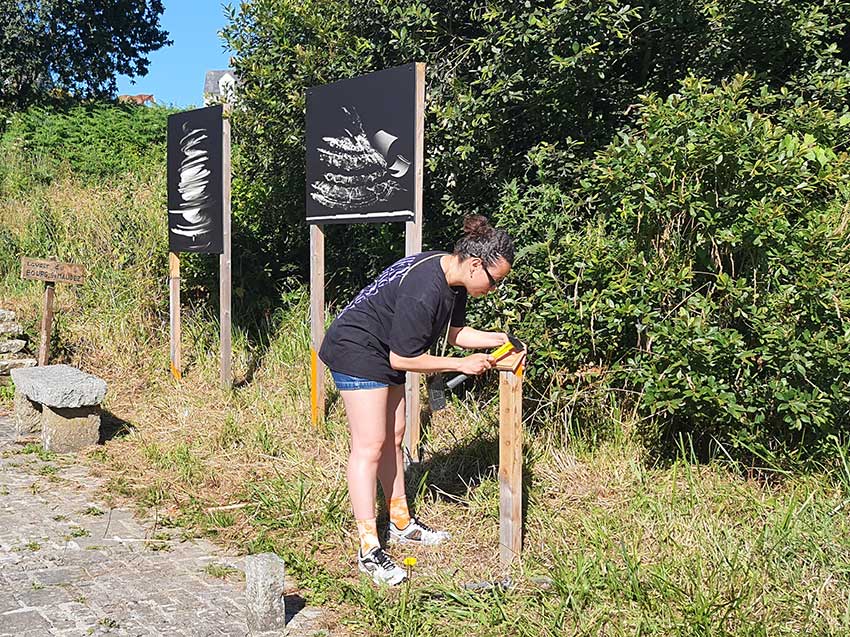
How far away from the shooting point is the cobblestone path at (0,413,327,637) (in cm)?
377

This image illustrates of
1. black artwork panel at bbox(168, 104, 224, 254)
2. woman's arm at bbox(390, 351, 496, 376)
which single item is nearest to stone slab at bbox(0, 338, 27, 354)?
black artwork panel at bbox(168, 104, 224, 254)

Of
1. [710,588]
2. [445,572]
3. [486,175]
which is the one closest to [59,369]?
[486,175]

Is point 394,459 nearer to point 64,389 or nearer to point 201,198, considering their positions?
point 64,389

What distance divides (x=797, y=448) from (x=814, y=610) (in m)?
1.54

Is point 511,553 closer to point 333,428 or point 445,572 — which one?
point 445,572

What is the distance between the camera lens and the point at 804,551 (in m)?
3.87

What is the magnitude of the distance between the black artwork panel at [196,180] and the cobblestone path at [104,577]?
2861 mm

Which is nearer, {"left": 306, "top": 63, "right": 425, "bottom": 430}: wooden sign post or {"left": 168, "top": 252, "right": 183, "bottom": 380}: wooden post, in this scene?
{"left": 306, "top": 63, "right": 425, "bottom": 430}: wooden sign post

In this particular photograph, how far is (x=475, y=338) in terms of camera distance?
4285mm

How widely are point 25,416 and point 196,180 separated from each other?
2.60 m

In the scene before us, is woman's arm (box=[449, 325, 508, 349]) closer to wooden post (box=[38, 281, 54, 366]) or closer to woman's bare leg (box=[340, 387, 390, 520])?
woman's bare leg (box=[340, 387, 390, 520])

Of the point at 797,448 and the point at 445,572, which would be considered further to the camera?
the point at 797,448

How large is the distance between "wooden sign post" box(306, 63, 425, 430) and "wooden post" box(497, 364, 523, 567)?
1549 millimetres

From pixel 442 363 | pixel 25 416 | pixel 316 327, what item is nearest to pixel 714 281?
pixel 442 363
